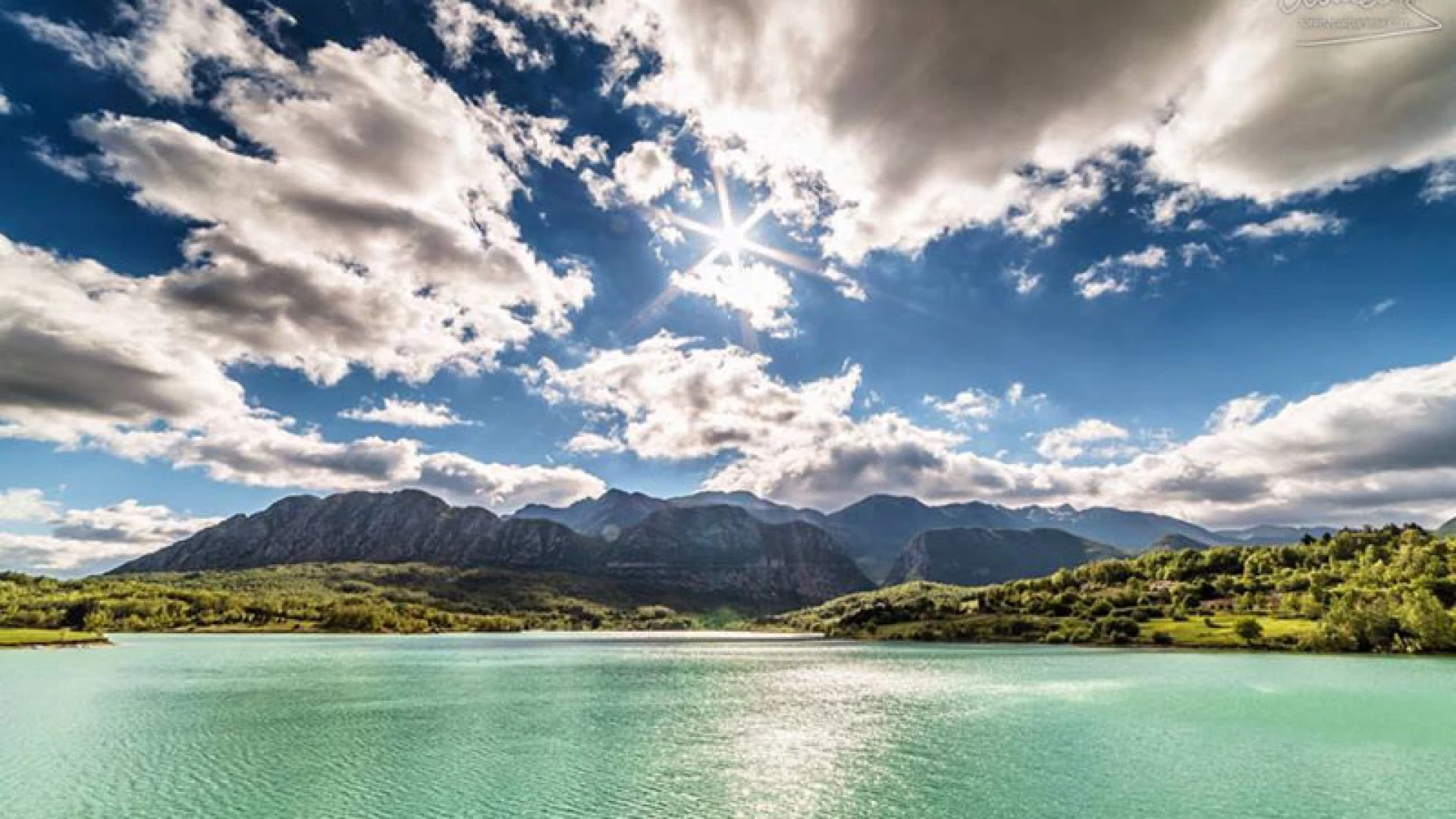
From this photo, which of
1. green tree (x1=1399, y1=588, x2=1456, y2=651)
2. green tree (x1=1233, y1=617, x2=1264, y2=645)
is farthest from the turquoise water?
green tree (x1=1233, y1=617, x2=1264, y2=645)

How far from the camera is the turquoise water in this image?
47.7m

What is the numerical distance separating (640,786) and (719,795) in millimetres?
6444

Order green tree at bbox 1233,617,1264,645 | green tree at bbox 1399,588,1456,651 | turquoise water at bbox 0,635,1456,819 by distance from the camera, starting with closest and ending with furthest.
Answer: turquoise water at bbox 0,635,1456,819 → green tree at bbox 1399,588,1456,651 → green tree at bbox 1233,617,1264,645

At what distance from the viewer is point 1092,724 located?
77.0 m

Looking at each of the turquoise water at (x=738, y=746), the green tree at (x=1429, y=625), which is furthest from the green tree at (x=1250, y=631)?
the turquoise water at (x=738, y=746)

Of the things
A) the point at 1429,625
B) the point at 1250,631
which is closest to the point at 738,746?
the point at 1429,625

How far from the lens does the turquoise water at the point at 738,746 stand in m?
47.7

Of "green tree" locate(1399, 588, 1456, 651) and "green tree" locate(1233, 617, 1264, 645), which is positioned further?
"green tree" locate(1233, 617, 1264, 645)

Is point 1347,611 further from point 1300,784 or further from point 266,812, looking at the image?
point 266,812

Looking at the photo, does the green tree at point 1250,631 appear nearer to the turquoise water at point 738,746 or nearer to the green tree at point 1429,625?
the green tree at point 1429,625

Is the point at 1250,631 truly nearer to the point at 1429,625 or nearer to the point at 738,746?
the point at 1429,625

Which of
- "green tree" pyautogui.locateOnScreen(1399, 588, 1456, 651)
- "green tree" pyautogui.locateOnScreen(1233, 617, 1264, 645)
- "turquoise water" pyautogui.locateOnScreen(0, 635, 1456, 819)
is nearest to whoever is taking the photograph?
"turquoise water" pyautogui.locateOnScreen(0, 635, 1456, 819)

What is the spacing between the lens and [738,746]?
6681 centimetres

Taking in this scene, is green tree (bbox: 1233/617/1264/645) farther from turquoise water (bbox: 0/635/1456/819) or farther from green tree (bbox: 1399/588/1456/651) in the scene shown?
turquoise water (bbox: 0/635/1456/819)
